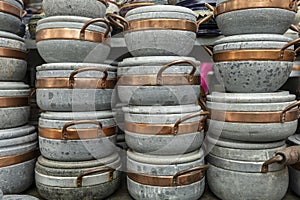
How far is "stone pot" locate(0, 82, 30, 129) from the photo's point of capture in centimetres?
93

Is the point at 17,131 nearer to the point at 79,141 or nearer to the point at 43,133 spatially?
the point at 43,133

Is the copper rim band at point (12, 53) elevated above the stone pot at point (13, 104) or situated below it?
above

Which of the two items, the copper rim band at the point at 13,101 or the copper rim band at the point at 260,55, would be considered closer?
the copper rim band at the point at 260,55

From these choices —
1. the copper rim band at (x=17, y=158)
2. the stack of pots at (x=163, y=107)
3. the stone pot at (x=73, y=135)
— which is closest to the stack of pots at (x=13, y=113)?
the copper rim band at (x=17, y=158)

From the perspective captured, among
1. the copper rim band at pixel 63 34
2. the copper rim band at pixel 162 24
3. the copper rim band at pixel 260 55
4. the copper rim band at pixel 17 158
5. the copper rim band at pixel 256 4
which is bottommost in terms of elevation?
the copper rim band at pixel 17 158

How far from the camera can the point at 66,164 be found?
0.87 metres

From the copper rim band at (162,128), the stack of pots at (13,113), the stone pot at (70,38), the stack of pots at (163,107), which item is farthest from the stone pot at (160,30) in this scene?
the stack of pots at (13,113)

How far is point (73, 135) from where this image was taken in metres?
0.86

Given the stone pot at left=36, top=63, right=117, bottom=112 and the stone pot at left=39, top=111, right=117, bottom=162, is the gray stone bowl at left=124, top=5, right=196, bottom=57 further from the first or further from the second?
the stone pot at left=39, top=111, right=117, bottom=162

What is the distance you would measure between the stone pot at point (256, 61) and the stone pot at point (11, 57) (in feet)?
2.50

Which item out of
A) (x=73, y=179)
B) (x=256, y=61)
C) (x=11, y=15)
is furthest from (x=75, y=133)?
(x=256, y=61)

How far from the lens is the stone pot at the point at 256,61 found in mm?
819

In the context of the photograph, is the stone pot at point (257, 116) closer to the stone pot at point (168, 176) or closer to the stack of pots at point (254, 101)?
the stack of pots at point (254, 101)

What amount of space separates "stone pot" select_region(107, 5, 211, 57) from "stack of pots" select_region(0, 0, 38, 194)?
46cm
